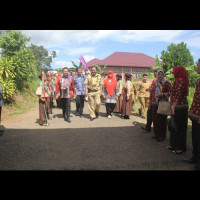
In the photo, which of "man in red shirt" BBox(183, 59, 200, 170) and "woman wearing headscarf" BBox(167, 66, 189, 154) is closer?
"man in red shirt" BBox(183, 59, 200, 170)

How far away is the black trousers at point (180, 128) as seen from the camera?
14.8ft

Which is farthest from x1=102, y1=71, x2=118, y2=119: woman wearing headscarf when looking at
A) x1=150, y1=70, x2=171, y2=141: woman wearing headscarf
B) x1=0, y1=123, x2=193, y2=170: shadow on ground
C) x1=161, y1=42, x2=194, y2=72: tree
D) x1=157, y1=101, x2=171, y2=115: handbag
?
x1=161, y1=42, x2=194, y2=72: tree

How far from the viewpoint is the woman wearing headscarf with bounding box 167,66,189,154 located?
4.35 meters

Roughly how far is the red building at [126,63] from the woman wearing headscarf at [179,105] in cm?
3402

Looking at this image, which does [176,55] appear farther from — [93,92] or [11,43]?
[93,92]

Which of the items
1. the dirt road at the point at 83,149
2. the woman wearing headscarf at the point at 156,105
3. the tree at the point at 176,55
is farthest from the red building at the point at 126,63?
the woman wearing headscarf at the point at 156,105

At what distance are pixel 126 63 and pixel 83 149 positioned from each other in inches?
1422

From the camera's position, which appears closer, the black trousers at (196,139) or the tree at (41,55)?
the black trousers at (196,139)

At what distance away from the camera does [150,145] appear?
205 inches

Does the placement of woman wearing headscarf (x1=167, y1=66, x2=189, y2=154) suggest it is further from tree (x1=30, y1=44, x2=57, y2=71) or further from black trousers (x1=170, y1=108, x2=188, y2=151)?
tree (x1=30, y1=44, x2=57, y2=71)

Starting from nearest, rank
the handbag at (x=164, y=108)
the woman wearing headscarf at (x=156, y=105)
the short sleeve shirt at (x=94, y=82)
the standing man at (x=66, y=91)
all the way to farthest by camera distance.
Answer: the handbag at (x=164, y=108) < the woman wearing headscarf at (x=156, y=105) < the standing man at (x=66, y=91) < the short sleeve shirt at (x=94, y=82)

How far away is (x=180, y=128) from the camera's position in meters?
4.58

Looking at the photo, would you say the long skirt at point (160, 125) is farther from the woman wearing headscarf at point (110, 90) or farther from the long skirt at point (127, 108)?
the woman wearing headscarf at point (110, 90)

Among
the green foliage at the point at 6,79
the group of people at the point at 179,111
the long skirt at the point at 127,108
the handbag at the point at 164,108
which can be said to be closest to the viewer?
the group of people at the point at 179,111
